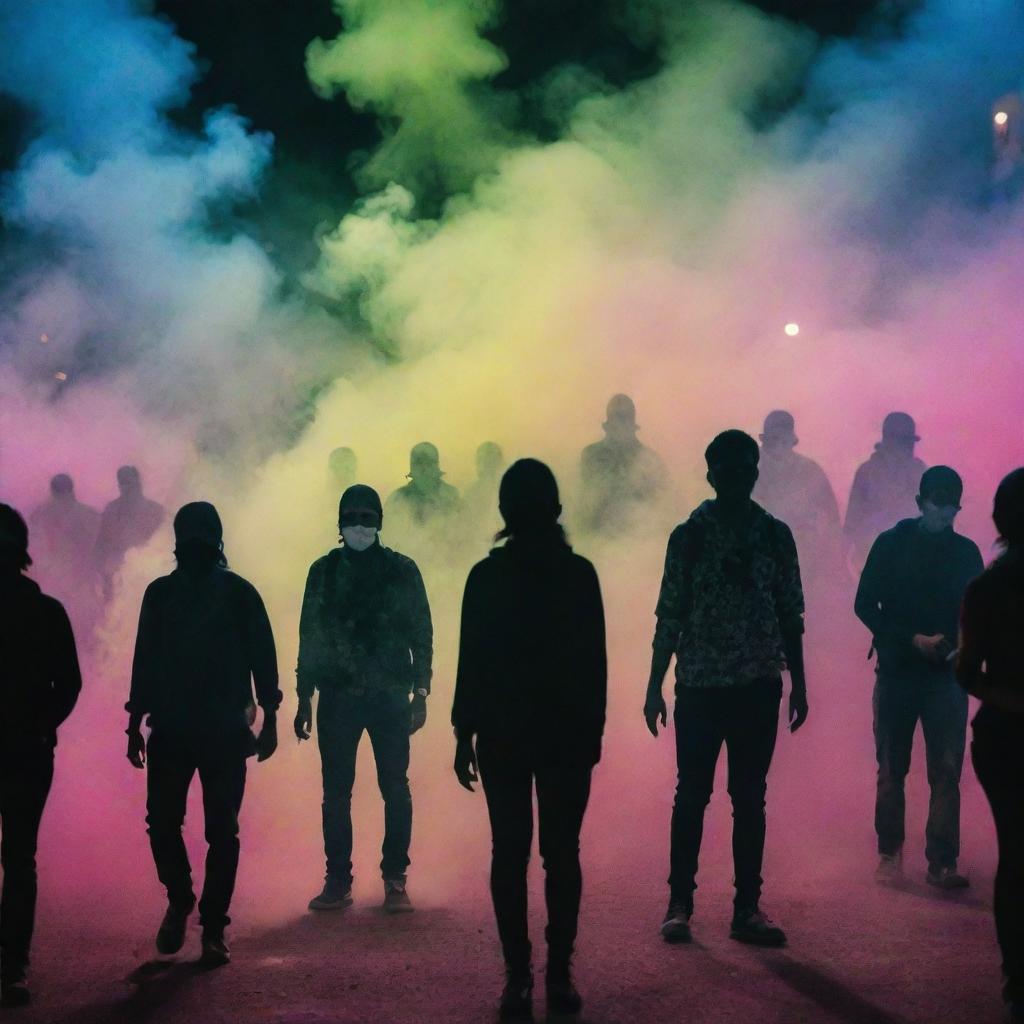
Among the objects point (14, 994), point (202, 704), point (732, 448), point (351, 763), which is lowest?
point (14, 994)

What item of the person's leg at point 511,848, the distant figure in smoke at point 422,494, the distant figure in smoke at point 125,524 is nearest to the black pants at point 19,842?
the person's leg at point 511,848

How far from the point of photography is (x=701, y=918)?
5215 mm

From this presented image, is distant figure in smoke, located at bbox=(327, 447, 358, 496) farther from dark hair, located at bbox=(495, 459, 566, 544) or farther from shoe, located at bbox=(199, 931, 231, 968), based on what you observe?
dark hair, located at bbox=(495, 459, 566, 544)

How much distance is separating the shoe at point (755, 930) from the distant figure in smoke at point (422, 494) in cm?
446

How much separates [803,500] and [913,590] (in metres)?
2.43

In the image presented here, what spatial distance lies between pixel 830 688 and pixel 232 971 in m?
4.68

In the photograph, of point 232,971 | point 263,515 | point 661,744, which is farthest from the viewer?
point 263,515

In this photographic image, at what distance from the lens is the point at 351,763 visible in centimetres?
586

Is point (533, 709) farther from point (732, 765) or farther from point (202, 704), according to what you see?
point (202, 704)

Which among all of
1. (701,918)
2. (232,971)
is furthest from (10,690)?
(701,918)

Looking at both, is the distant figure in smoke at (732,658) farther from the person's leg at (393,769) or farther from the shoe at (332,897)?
the shoe at (332,897)

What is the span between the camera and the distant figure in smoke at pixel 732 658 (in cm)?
474

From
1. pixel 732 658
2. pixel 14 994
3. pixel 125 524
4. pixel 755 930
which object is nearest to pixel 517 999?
pixel 755 930

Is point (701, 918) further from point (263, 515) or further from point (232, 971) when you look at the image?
point (263, 515)
